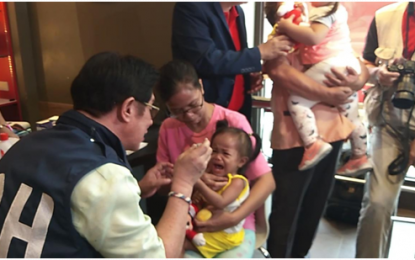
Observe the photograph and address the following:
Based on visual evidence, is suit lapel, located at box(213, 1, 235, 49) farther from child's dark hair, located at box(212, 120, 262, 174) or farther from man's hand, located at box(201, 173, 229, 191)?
man's hand, located at box(201, 173, 229, 191)

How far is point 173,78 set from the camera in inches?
51.1

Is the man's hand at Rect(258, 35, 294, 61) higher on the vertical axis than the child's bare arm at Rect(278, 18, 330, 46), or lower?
lower

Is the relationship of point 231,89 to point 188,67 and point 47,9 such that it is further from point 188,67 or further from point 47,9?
point 47,9

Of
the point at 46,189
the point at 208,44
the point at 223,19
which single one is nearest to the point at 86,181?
the point at 46,189

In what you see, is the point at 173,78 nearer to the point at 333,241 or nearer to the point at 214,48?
the point at 214,48

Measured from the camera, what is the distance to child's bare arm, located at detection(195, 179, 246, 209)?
4.23 feet

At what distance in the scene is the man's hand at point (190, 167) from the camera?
1.04 meters

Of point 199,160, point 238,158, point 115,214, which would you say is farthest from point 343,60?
point 115,214

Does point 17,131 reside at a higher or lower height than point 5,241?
higher

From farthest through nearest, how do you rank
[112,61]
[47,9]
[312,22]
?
[47,9]
[312,22]
[112,61]

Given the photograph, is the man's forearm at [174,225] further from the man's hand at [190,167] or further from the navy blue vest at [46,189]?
the navy blue vest at [46,189]

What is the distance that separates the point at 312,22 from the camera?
144 cm

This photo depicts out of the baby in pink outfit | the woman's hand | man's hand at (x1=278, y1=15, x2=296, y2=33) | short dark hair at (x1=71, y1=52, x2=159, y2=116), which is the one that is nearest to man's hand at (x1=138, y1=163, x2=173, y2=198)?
the woman's hand

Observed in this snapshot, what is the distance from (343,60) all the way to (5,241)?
123 centimetres
